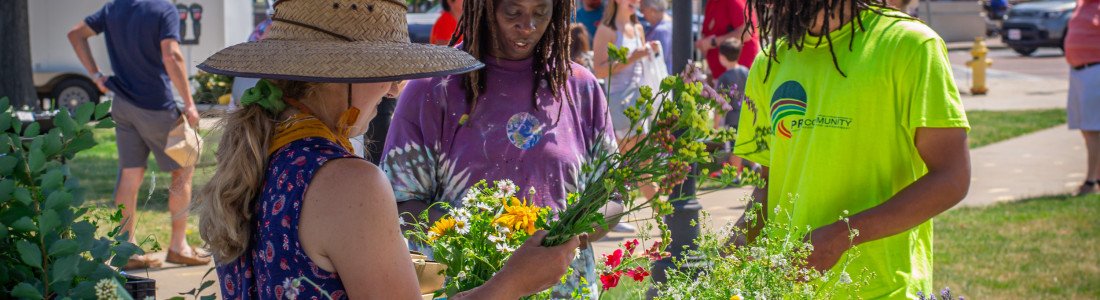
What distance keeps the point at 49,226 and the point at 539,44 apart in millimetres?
1789

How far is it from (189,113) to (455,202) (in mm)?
4414

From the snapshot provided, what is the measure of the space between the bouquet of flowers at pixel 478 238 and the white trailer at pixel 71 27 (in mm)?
14449

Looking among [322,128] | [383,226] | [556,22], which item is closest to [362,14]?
[322,128]

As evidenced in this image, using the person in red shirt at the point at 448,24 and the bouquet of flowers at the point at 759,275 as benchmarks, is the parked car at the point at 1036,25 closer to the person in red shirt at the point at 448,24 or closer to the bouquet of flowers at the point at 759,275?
the person in red shirt at the point at 448,24

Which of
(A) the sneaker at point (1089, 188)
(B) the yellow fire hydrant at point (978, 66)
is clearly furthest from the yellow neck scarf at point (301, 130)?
(B) the yellow fire hydrant at point (978, 66)

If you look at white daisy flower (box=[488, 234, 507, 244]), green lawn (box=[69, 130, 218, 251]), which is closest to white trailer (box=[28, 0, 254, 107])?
green lawn (box=[69, 130, 218, 251])

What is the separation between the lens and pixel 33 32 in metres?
16.9

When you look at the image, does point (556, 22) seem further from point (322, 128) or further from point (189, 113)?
point (189, 113)

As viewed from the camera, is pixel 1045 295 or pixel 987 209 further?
pixel 987 209

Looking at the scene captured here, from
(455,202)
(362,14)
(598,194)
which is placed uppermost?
(362,14)

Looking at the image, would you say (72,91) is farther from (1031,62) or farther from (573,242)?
(1031,62)

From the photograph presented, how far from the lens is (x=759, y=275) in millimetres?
2436

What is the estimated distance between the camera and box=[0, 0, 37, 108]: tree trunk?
11.2 metres

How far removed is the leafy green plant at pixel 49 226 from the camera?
1.86 metres
